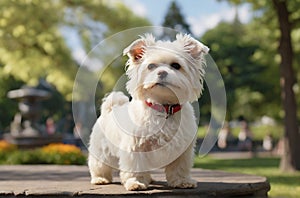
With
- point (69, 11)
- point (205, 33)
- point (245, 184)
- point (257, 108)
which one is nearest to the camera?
point (245, 184)

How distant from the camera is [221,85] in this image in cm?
449

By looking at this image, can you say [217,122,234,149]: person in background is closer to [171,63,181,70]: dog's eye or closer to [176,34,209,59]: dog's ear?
[176,34,209,59]: dog's ear

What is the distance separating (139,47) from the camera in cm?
413

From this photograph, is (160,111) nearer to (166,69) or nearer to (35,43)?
(166,69)

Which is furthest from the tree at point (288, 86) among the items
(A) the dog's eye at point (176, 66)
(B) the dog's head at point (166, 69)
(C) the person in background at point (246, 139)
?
(C) the person in background at point (246, 139)

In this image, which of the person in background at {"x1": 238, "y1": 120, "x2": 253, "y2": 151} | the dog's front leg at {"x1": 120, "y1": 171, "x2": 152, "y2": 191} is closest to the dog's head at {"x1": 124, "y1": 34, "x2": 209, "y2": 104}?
the dog's front leg at {"x1": 120, "y1": 171, "x2": 152, "y2": 191}

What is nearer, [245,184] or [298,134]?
[245,184]

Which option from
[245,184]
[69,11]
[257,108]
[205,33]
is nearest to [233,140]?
[257,108]

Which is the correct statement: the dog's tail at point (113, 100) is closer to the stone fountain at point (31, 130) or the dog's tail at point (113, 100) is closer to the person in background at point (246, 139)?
the stone fountain at point (31, 130)

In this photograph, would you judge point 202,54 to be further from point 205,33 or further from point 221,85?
point 205,33

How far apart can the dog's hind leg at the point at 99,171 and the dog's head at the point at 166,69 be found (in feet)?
3.41

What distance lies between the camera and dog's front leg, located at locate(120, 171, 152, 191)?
4.21 metres

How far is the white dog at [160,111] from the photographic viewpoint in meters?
3.93

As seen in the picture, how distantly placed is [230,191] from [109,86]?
32.5 feet
